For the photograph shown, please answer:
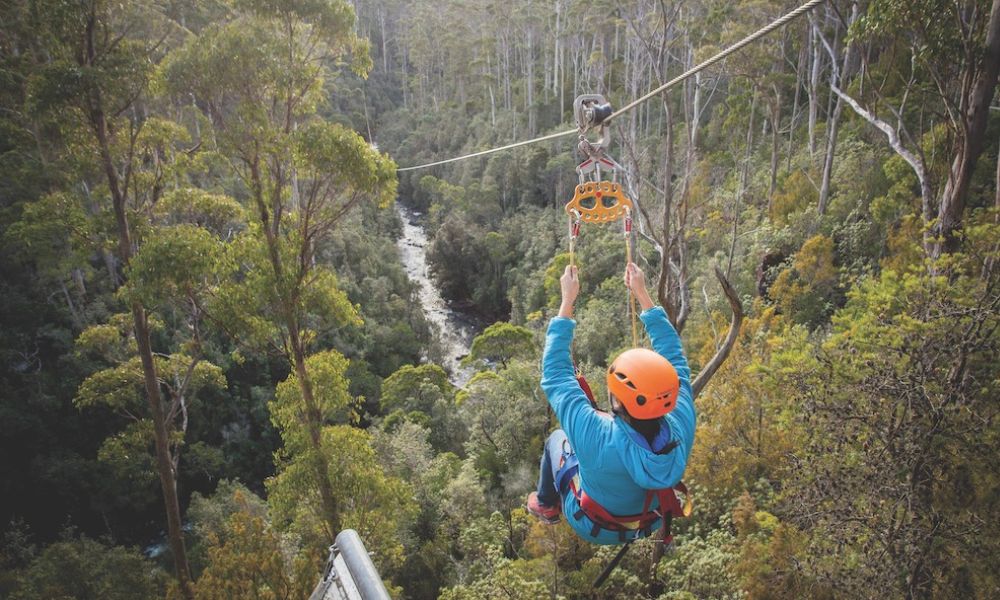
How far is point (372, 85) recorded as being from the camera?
191 feet

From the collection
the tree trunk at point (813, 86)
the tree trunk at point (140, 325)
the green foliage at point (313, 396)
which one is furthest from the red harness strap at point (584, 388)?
the tree trunk at point (813, 86)

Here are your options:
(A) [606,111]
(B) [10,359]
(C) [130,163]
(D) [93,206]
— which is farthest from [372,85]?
(A) [606,111]

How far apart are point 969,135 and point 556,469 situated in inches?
198

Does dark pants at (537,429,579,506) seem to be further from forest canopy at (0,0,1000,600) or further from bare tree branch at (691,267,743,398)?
bare tree branch at (691,267,743,398)

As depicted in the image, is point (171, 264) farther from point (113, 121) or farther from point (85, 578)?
point (85, 578)

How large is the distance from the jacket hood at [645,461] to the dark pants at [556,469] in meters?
0.62

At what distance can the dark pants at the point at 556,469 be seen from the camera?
2986mm

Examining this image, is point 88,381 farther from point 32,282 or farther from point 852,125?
point 852,125

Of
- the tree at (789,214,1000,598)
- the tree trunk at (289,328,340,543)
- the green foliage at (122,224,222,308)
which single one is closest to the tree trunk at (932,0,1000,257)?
the tree at (789,214,1000,598)

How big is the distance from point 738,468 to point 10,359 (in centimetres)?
1763

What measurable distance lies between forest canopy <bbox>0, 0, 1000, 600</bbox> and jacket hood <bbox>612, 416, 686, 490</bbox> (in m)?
3.28

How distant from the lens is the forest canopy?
4.68m

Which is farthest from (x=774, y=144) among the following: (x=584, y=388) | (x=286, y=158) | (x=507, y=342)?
(x=584, y=388)

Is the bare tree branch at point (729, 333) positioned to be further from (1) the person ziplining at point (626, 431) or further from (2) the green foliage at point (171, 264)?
(2) the green foliage at point (171, 264)
